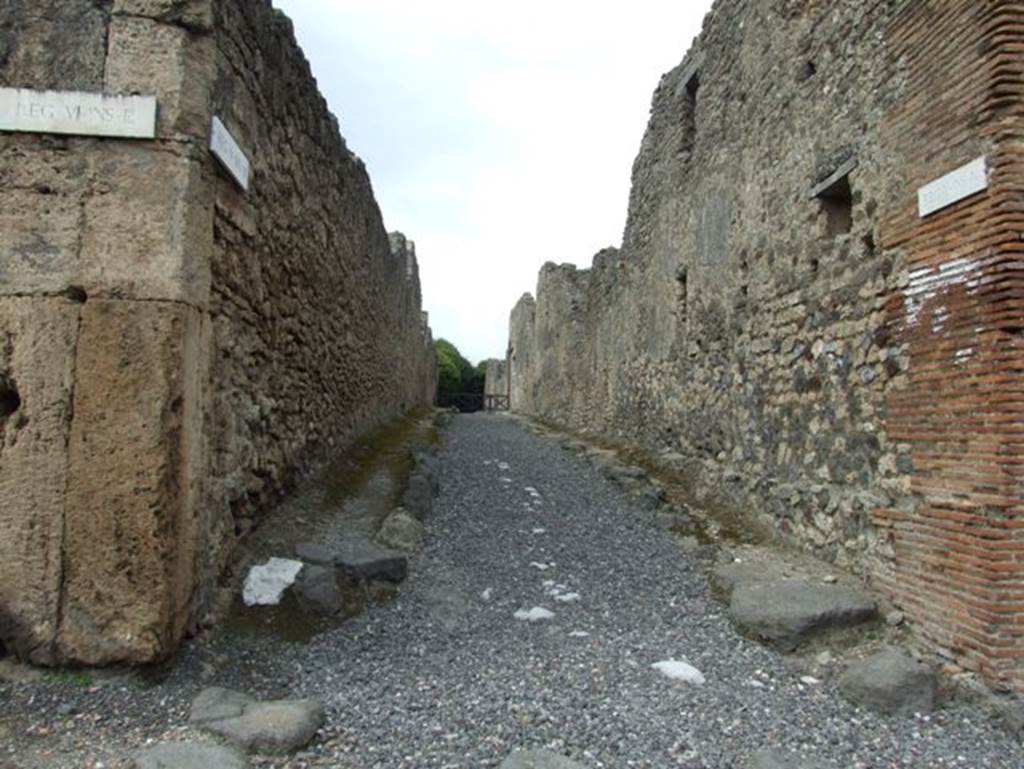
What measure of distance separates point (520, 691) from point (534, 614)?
1065mm

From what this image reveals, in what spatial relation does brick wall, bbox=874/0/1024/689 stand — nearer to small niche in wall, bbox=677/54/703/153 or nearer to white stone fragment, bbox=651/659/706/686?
white stone fragment, bbox=651/659/706/686

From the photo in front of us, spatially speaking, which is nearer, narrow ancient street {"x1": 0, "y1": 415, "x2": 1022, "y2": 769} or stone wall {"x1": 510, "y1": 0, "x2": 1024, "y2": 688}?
narrow ancient street {"x1": 0, "y1": 415, "x2": 1022, "y2": 769}

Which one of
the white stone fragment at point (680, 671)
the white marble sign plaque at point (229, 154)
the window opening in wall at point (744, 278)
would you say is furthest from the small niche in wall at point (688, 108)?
the white stone fragment at point (680, 671)

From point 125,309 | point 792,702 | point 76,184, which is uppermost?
point 76,184

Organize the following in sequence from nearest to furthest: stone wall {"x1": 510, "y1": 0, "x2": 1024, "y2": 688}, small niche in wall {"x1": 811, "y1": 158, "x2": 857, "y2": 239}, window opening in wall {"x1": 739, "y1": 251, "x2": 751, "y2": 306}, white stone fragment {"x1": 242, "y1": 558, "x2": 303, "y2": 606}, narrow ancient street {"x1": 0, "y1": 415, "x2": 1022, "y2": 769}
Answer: narrow ancient street {"x1": 0, "y1": 415, "x2": 1022, "y2": 769}
stone wall {"x1": 510, "y1": 0, "x2": 1024, "y2": 688}
white stone fragment {"x1": 242, "y1": 558, "x2": 303, "y2": 606}
small niche in wall {"x1": 811, "y1": 158, "x2": 857, "y2": 239}
window opening in wall {"x1": 739, "y1": 251, "x2": 751, "y2": 306}

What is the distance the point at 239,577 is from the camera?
14.6 feet

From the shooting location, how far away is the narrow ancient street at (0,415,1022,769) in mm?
3180

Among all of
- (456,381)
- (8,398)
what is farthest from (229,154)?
(456,381)

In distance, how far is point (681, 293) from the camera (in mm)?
9875

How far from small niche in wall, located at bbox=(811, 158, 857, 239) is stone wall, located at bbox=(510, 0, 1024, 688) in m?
0.02

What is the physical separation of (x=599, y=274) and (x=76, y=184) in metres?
12.2

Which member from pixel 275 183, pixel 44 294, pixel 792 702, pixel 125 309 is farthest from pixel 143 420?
pixel 792 702

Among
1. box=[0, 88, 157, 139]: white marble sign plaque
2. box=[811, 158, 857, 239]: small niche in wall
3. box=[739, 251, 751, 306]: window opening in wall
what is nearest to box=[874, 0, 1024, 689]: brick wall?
box=[811, 158, 857, 239]: small niche in wall

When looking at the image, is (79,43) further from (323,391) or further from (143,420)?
(323,391)
